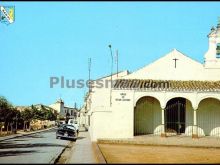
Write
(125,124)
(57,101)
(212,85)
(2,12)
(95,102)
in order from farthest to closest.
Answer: (57,101), (95,102), (212,85), (125,124), (2,12)

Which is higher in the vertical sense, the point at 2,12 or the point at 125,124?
the point at 2,12

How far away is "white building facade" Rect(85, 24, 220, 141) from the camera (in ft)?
115

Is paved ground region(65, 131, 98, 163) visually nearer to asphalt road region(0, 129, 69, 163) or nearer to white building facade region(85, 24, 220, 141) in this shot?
asphalt road region(0, 129, 69, 163)

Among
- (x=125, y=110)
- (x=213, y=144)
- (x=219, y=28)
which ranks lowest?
(x=213, y=144)

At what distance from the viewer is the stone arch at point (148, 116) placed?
38438 millimetres

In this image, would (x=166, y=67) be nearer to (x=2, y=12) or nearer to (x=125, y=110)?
(x=125, y=110)

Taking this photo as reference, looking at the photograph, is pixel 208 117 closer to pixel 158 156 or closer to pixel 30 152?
pixel 158 156

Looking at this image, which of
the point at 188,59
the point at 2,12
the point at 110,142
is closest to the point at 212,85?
the point at 188,59

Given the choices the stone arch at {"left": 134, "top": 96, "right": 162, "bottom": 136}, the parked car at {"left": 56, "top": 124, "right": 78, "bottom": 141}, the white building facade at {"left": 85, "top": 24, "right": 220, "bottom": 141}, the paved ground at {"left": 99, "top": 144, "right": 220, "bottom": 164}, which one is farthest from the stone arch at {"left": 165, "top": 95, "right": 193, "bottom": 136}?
the parked car at {"left": 56, "top": 124, "right": 78, "bottom": 141}

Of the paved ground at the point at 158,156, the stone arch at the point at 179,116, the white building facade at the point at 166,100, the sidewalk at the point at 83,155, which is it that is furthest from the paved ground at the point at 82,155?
the stone arch at the point at 179,116

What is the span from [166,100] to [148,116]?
3347 mm

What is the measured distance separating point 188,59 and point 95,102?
10248 mm

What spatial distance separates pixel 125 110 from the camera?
35.1 metres

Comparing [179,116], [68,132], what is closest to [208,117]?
[179,116]
